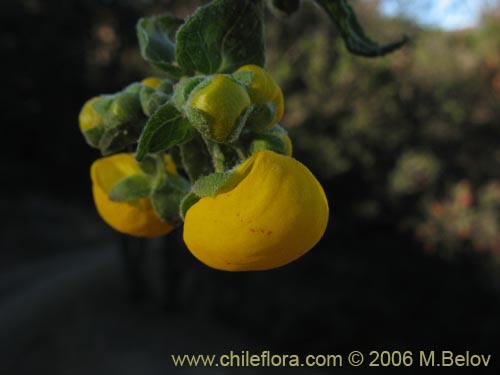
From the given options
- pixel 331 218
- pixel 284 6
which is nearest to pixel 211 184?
pixel 284 6

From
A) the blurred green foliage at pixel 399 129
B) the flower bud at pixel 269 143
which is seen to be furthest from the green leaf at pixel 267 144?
the blurred green foliage at pixel 399 129

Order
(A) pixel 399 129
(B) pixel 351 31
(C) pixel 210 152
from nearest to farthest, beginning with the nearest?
(C) pixel 210 152 < (B) pixel 351 31 < (A) pixel 399 129

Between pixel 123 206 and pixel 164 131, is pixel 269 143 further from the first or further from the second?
pixel 123 206

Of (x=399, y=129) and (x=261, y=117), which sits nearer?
(x=261, y=117)

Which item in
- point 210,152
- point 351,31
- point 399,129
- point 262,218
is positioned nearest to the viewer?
point 262,218

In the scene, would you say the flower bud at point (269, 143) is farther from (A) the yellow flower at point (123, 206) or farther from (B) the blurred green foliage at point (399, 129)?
(B) the blurred green foliage at point (399, 129)
